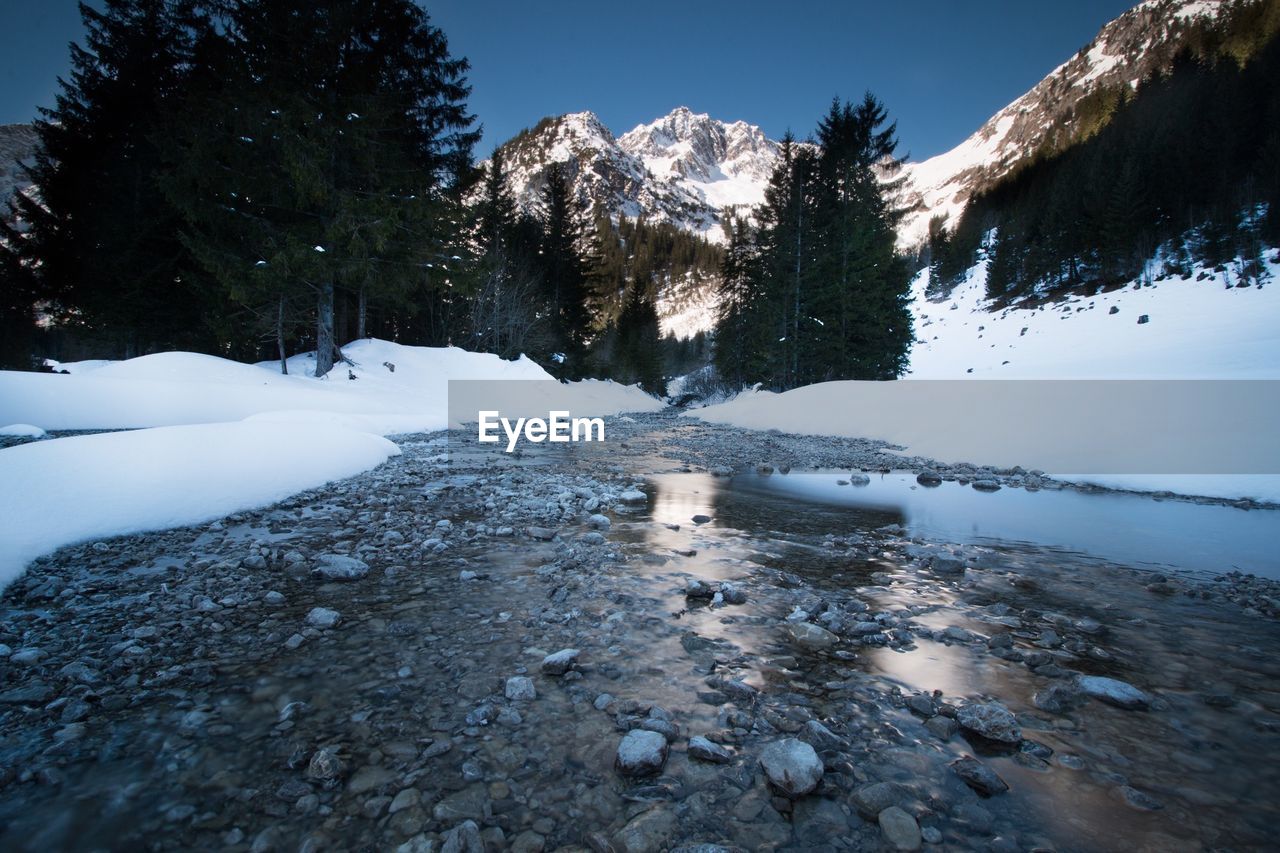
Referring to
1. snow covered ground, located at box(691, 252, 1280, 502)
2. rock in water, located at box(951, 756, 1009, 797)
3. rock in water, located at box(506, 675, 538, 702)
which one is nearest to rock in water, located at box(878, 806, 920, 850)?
rock in water, located at box(951, 756, 1009, 797)

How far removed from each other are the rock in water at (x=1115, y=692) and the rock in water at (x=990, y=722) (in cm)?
58

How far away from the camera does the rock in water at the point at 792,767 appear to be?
A: 1744 mm

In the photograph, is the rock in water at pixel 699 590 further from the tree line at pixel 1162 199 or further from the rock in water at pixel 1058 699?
the tree line at pixel 1162 199

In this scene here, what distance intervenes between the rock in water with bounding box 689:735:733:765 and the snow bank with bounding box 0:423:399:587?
429 centimetres

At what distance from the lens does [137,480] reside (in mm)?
4516

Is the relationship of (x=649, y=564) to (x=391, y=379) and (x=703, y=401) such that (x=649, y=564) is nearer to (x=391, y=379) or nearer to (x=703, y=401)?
(x=391, y=379)

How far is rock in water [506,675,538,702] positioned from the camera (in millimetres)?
2303

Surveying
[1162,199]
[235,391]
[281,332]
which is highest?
[1162,199]

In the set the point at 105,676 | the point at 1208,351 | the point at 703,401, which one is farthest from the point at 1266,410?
the point at 703,401

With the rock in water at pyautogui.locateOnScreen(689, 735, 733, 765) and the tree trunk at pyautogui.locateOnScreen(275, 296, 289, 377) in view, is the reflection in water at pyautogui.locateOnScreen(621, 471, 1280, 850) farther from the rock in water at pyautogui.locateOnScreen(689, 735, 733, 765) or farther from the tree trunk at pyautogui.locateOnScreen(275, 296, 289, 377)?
the tree trunk at pyautogui.locateOnScreen(275, 296, 289, 377)

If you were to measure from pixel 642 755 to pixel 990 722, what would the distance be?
4.99 ft

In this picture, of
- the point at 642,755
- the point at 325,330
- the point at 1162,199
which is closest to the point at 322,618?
the point at 642,755

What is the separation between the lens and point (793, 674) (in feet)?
8.45

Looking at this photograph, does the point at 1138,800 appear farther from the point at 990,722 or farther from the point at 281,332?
the point at 281,332
